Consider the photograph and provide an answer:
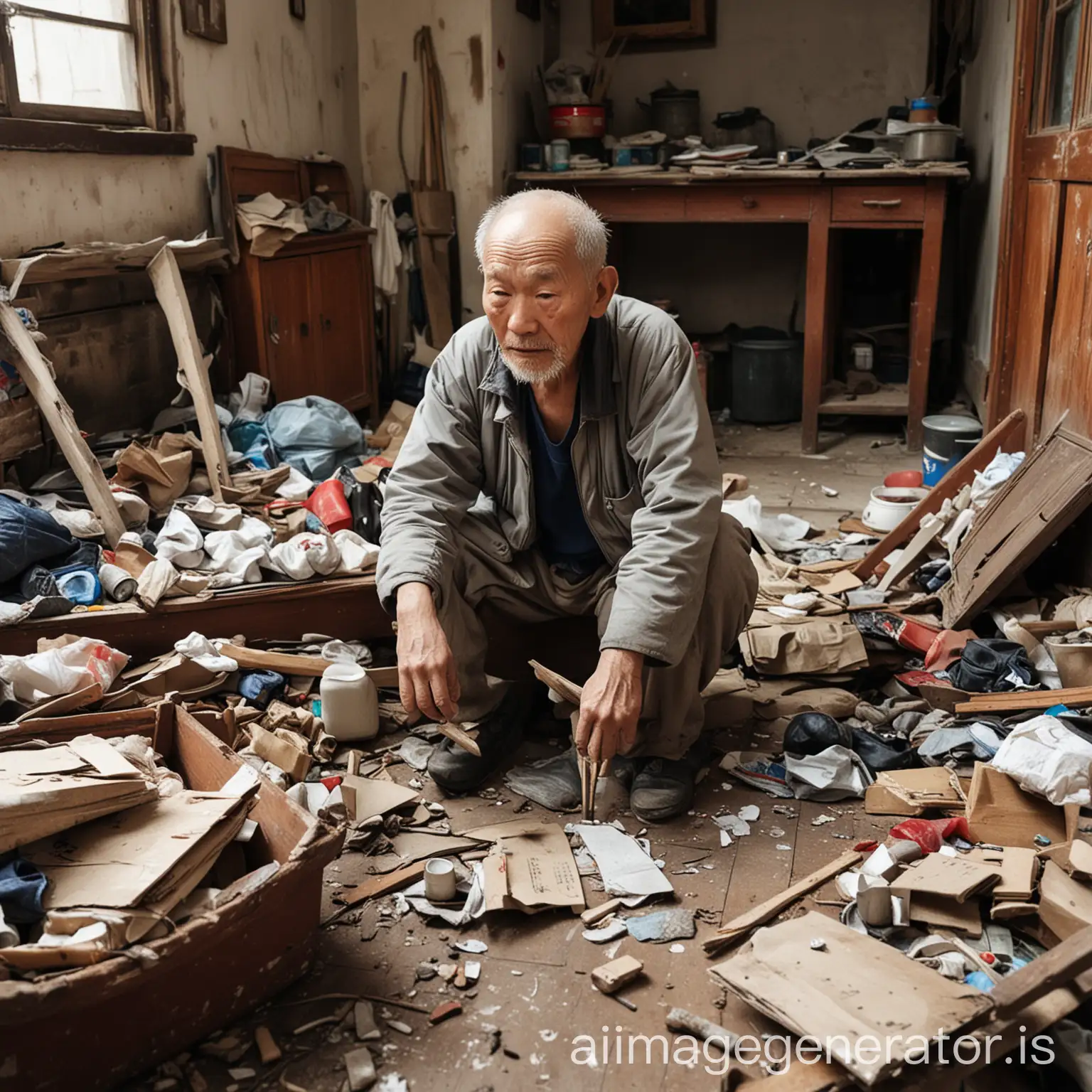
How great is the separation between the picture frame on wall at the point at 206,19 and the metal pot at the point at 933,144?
3.32 m

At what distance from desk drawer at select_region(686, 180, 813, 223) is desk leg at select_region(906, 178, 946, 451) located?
0.59 m

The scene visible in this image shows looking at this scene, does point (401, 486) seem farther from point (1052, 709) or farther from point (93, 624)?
point (1052, 709)

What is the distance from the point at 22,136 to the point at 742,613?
2.77m

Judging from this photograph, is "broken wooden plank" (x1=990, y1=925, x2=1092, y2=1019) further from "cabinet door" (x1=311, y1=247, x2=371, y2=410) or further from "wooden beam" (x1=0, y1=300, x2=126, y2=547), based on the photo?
"cabinet door" (x1=311, y1=247, x2=371, y2=410)

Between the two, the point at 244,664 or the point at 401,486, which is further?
the point at 244,664

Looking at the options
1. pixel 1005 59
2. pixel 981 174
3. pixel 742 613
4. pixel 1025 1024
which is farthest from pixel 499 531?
pixel 981 174

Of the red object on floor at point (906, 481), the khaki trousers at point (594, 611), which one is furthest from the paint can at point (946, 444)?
the khaki trousers at point (594, 611)

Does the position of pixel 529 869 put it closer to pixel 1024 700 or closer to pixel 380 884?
pixel 380 884

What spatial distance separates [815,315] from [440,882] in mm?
4419

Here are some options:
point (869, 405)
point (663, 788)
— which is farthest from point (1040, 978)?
point (869, 405)

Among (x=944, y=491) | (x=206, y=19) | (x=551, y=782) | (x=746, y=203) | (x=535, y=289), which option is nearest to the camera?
(x=535, y=289)

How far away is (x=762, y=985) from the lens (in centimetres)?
178

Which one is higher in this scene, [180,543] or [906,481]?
[180,543]

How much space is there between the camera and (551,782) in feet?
8.46
